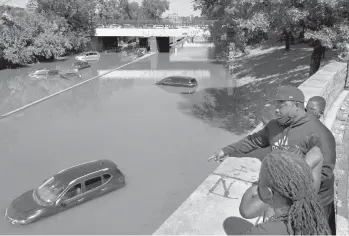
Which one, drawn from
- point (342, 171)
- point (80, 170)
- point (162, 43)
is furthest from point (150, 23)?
point (342, 171)

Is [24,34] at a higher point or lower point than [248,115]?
higher

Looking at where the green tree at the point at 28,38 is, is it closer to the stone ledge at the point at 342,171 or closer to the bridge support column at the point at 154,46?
the bridge support column at the point at 154,46

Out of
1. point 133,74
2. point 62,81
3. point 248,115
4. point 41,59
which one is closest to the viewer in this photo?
point 248,115

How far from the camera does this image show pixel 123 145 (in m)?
17.1

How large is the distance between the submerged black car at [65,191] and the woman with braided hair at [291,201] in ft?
32.7

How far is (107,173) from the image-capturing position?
12.3 metres

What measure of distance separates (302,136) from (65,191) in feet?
30.4

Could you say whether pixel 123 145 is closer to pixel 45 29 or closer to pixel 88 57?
pixel 88 57

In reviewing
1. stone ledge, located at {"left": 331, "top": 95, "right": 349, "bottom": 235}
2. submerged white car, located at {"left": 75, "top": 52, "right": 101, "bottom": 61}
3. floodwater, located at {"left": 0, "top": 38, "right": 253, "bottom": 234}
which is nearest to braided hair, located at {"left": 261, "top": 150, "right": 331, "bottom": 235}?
stone ledge, located at {"left": 331, "top": 95, "right": 349, "bottom": 235}

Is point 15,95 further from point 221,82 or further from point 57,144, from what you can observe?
point 221,82

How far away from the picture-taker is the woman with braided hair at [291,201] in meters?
2.11

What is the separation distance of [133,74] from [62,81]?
8.28 metres

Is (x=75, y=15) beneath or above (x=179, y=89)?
above

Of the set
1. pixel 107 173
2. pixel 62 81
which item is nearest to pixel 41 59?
pixel 62 81
